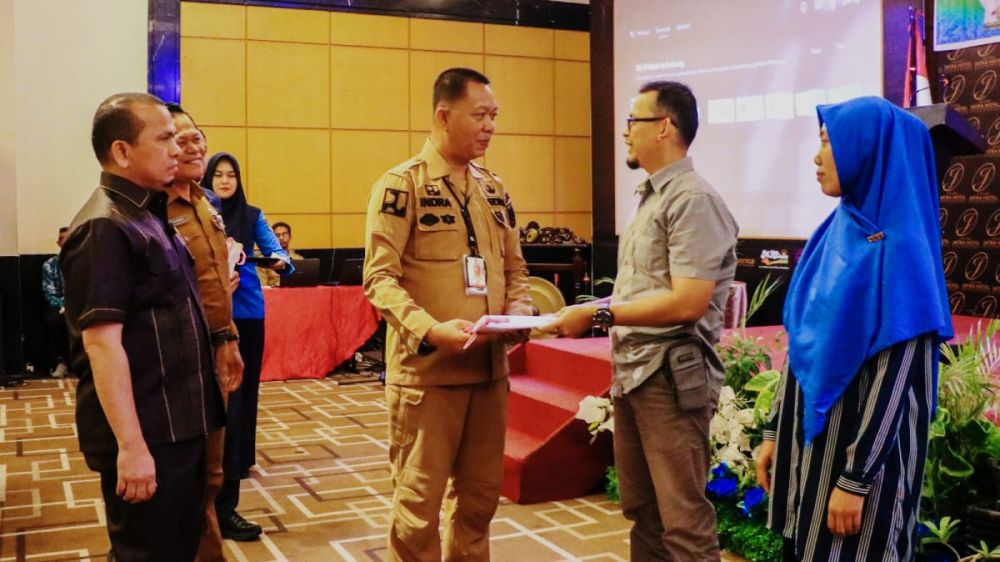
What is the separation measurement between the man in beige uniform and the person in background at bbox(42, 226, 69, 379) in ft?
20.9

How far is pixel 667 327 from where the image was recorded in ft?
8.22

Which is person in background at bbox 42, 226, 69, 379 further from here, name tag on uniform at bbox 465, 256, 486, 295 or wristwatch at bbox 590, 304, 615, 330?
wristwatch at bbox 590, 304, 615, 330

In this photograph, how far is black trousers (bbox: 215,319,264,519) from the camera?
363 centimetres

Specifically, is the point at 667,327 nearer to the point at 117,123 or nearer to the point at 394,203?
the point at 394,203

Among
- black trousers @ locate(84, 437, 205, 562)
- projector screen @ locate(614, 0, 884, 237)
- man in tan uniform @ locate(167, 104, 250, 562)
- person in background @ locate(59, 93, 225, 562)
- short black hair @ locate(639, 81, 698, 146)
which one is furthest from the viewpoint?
projector screen @ locate(614, 0, 884, 237)

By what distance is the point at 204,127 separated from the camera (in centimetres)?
919

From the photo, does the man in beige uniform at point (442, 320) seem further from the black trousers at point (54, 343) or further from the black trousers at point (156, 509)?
the black trousers at point (54, 343)

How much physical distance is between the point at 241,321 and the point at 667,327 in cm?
206

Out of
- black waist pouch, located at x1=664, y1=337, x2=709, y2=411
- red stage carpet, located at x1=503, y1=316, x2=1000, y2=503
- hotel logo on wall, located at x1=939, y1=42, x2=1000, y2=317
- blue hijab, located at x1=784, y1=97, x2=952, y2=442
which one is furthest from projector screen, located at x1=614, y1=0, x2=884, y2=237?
blue hijab, located at x1=784, y1=97, x2=952, y2=442

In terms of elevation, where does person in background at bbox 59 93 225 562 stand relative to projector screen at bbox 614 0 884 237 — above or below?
below

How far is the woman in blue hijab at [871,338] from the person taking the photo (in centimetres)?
177

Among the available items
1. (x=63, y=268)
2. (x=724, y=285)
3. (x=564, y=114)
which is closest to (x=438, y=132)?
(x=724, y=285)

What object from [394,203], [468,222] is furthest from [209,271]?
[468,222]

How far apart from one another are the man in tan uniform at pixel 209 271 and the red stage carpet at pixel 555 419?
1.70 meters
